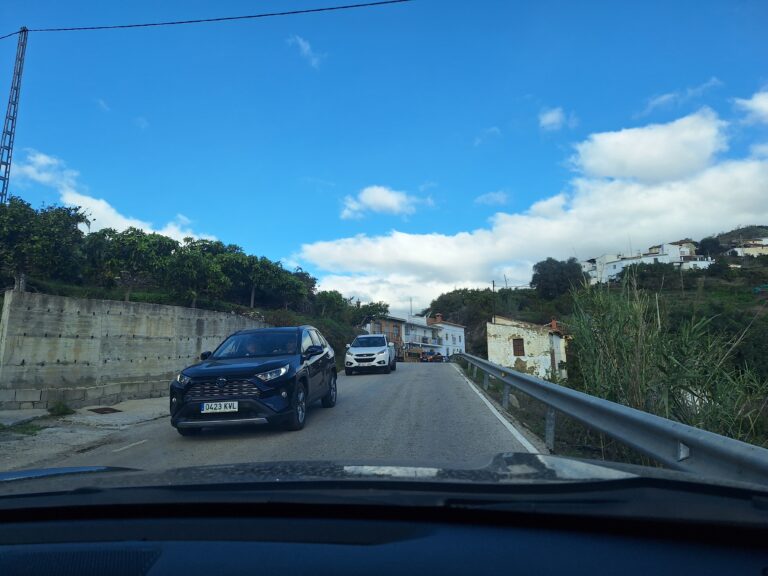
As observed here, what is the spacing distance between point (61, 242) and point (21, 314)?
27.7 feet

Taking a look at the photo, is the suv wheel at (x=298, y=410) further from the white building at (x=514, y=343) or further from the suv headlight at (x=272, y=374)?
the white building at (x=514, y=343)

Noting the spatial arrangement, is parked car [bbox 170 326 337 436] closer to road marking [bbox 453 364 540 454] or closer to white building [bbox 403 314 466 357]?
road marking [bbox 453 364 540 454]

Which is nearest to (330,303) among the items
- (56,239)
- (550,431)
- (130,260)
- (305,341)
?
(130,260)

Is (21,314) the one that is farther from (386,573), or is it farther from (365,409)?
(386,573)

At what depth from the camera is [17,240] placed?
17031 mm

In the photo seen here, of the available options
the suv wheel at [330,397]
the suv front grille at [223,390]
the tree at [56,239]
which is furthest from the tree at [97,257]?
the suv front grille at [223,390]

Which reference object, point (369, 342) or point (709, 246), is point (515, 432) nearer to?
point (369, 342)

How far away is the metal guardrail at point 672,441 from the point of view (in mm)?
2947

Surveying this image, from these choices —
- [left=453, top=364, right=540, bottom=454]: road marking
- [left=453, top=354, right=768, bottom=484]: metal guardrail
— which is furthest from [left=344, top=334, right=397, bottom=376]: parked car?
[left=453, top=354, right=768, bottom=484]: metal guardrail

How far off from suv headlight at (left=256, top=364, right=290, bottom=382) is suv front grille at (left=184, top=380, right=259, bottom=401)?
17cm

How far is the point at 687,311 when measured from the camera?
7062 millimetres

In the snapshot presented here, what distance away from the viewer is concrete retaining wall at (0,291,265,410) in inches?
388

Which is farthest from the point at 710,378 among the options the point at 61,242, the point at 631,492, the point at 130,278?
the point at 130,278

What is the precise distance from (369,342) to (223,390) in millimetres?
15170
